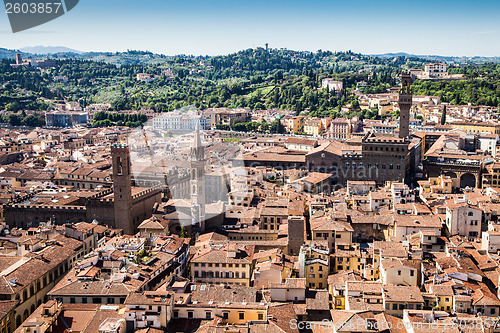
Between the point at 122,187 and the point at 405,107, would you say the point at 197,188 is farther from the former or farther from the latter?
the point at 405,107

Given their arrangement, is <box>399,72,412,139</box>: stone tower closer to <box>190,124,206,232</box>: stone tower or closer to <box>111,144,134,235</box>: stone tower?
<box>190,124,206,232</box>: stone tower

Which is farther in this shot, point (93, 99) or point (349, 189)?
point (93, 99)

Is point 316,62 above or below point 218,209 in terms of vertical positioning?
above

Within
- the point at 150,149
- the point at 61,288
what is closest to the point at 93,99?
the point at 150,149

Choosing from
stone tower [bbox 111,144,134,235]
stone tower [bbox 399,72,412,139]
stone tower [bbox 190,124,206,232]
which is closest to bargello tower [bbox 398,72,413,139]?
stone tower [bbox 399,72,412,139]

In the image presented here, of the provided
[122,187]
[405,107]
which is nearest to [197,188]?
[122,187]

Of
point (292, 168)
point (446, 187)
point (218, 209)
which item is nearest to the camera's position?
point (218, 209)

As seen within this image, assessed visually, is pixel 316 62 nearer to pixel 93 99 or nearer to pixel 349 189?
pixel 93 99

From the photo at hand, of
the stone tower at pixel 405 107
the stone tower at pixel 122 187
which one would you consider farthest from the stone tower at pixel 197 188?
the stone tower at pixel 405 107
